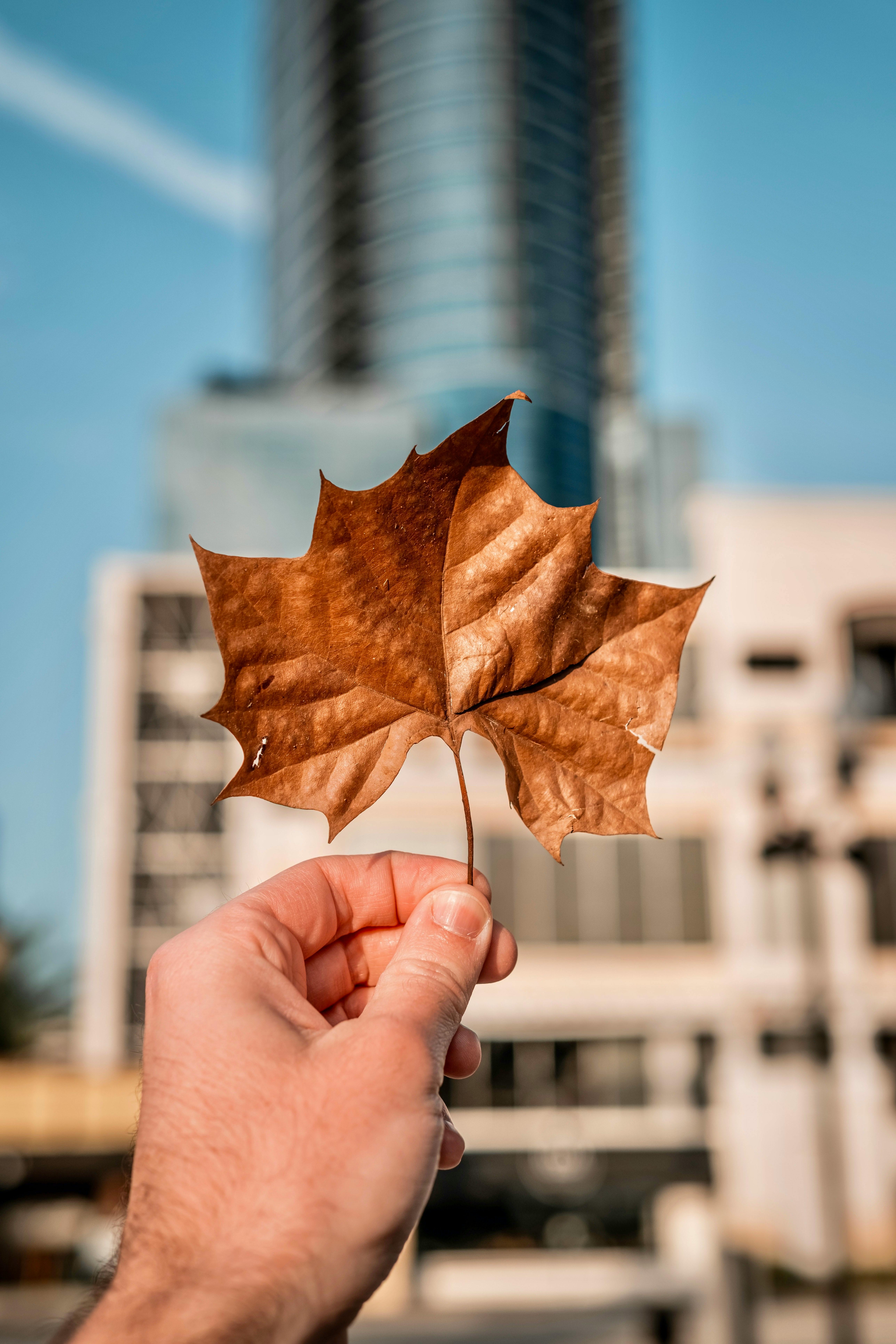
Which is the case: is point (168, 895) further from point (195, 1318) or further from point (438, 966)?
point (195, 1318)

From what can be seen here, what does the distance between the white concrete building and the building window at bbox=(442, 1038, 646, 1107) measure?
0.03m

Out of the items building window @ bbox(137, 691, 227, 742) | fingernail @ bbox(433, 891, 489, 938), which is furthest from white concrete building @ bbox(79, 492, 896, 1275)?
building window @ bbox(137, 691, 227, 742)

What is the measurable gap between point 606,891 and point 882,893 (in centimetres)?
423

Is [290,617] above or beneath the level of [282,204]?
beneath

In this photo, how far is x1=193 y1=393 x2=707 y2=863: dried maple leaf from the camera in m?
1.31

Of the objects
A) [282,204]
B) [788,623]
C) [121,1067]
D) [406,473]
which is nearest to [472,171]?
[282,204]

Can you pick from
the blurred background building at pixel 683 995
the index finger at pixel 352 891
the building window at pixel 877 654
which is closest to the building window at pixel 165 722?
the blurred background building at pixel 683 995

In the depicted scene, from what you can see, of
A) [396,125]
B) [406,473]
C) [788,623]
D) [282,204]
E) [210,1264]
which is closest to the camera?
[210,1264]

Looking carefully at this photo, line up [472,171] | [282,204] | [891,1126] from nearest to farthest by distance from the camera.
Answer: [891,1126] < [472,171] < [282,204]

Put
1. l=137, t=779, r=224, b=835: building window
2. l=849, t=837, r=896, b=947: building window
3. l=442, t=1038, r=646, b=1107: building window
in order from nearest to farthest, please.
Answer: l=849, t=837, r=896, b=947: building window, l=442, t=1038, r=646, b=1107: building window, l=137, t=779, r=224, b=835: building window

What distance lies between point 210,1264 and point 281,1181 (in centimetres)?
9

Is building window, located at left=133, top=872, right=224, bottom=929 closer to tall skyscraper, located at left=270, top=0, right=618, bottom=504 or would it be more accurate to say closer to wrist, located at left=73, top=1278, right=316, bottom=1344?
tall skyscraper, located at left=270, top=0, right=618, bottom=504

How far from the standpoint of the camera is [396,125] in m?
51.4

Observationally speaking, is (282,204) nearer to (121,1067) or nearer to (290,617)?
(121,1067)
